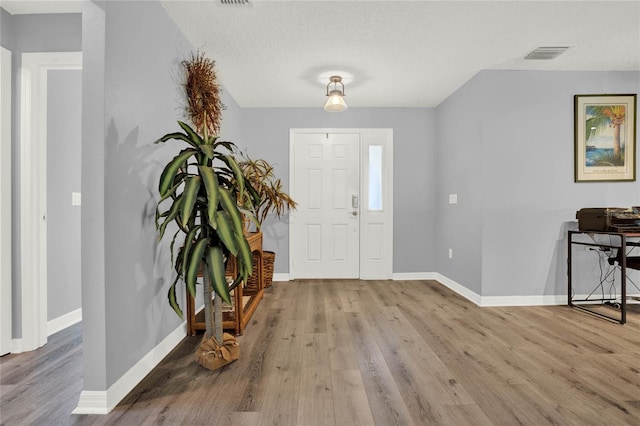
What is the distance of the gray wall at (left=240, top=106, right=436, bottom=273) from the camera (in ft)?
16.3

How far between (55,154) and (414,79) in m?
3.58

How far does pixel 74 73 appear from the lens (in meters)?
3.01

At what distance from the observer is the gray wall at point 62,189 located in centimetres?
286

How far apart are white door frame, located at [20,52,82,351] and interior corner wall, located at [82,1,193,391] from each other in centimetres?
80

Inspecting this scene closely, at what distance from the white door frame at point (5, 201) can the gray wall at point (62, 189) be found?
43 cm

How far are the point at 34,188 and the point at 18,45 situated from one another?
1.01m

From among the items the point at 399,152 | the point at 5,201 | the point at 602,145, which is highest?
the point at 399,152

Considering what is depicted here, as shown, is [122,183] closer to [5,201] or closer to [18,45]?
[5,201]

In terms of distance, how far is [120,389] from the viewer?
1845mm

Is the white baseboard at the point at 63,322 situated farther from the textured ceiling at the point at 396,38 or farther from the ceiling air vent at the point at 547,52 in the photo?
the ceiling air vent at the point at 547,52

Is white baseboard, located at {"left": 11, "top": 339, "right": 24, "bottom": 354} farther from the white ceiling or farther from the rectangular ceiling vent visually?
the rectangular ceiling vent

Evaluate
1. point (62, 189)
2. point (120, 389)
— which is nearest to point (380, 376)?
point (120, 389)

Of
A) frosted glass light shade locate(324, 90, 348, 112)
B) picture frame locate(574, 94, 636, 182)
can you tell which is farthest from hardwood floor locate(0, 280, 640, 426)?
frosted glass light shade locate(324, 90, 348, 112)

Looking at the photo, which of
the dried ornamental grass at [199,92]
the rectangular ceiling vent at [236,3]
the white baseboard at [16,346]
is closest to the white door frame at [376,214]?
the dried ornamental grass at [199,92]
